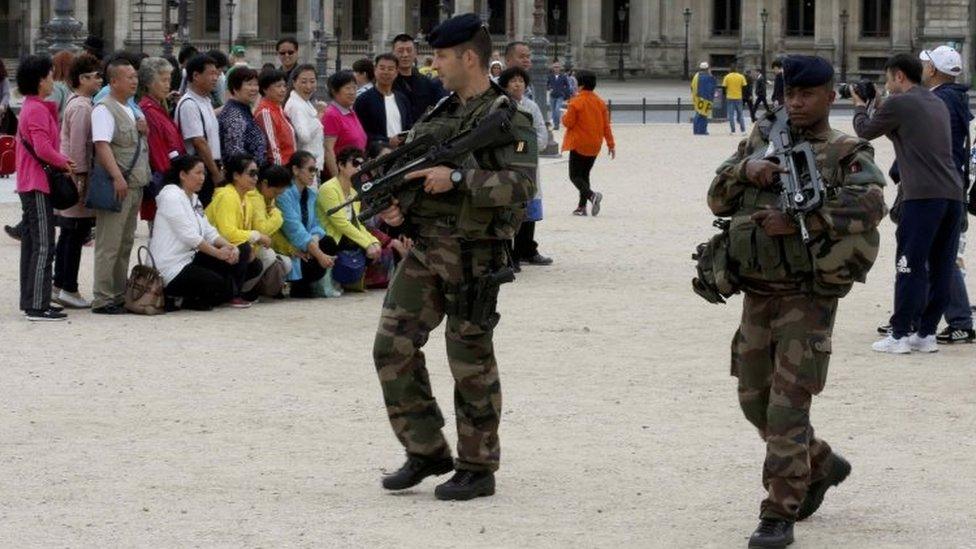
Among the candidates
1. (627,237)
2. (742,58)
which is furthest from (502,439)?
(742,58)

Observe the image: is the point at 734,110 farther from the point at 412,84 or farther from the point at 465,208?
the point at 465,208

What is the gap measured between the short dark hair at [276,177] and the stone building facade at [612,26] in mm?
57924

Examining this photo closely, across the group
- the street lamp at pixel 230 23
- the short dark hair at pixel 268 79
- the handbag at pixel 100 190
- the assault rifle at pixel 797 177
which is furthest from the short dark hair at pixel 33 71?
the street lamp at pixel 230 23

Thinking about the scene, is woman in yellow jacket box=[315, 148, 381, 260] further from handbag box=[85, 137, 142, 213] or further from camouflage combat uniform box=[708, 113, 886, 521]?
camouflage combat uniform box=[708, 113, 886, 521]

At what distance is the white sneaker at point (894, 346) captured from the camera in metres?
12.1

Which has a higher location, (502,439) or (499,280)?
(499,280)

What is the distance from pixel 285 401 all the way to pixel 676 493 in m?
2.77

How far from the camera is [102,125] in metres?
13.4

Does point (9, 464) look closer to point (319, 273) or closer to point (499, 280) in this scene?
point (499, 280)

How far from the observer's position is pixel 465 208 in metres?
7.93

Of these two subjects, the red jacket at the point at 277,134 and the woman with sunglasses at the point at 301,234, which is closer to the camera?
the woman with sunglasses at the point at 301,234

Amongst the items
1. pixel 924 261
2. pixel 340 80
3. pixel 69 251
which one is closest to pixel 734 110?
pixel 340 80

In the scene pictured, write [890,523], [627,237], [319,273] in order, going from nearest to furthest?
[890,523], [319,273], [627,237]

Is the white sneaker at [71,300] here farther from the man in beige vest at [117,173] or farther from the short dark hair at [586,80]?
the short dark hair at [586,80]
